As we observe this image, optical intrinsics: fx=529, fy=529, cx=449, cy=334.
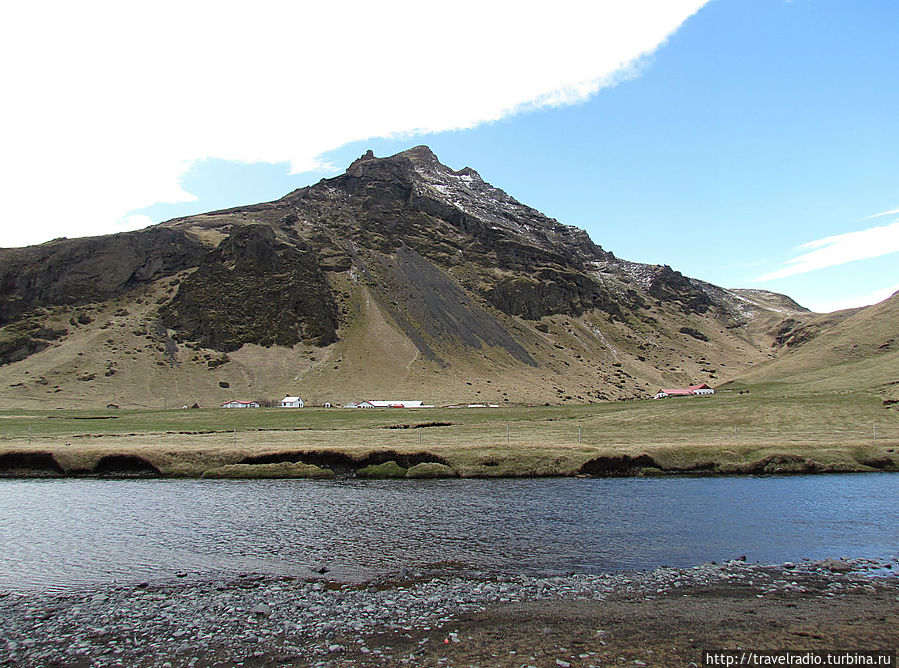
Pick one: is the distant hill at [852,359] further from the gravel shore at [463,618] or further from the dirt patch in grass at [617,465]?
the gravel shore at [463,618]

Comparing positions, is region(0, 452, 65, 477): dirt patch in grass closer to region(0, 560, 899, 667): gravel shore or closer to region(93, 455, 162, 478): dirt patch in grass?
region(93, 455, 162, 478): dirt patch in grass

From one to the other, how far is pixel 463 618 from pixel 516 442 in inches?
1484

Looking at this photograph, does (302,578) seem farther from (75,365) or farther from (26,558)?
(75,365)

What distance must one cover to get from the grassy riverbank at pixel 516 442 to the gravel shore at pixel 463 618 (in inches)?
943

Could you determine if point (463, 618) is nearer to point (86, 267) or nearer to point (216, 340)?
point (216, 340)

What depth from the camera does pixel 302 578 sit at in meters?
20.5

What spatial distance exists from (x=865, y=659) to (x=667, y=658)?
4.52 metres

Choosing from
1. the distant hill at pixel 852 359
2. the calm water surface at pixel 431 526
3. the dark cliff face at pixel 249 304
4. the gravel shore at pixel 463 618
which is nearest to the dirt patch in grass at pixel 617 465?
the calm water surface at pixel 431 526

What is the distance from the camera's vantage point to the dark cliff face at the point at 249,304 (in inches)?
6663

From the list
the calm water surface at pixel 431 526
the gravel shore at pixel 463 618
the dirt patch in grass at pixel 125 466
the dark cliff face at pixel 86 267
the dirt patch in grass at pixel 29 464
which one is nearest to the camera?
the gravel shore at pixel 463 618

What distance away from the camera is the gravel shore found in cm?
1373

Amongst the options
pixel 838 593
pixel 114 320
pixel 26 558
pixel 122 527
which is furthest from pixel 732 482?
pixel 114 320

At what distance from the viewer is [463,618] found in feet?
52.9

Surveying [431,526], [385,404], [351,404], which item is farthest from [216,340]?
[431,526]
